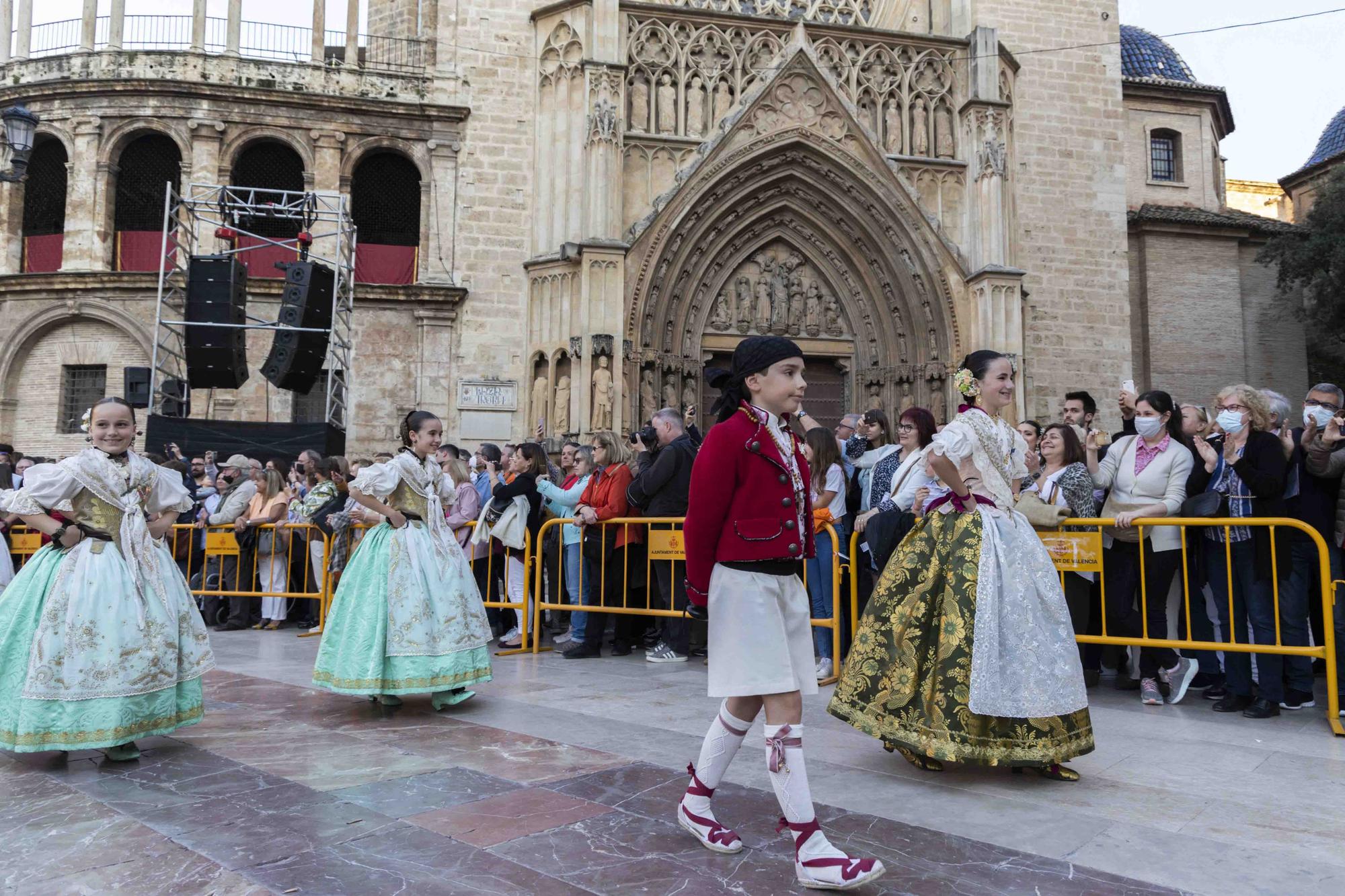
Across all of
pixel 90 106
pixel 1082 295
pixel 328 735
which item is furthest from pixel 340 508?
pixel 1082 295

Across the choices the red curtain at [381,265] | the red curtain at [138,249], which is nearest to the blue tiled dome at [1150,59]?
the red curtain at [381,265]

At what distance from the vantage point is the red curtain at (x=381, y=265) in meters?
18.2

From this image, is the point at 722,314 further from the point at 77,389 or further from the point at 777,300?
the point at 77,389

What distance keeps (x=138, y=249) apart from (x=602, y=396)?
9.45 metres

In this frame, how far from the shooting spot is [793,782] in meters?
3.34

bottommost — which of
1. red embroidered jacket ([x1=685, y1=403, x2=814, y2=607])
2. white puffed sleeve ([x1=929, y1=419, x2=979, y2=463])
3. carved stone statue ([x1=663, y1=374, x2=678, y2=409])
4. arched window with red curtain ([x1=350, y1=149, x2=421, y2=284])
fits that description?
red embroidered jacket ([x1=685, y1=403, x2=814, y2=607])

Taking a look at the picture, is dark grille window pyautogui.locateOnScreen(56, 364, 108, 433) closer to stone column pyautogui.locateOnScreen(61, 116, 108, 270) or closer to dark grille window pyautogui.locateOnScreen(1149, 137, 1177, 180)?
stone column pyautogui.locateOnScreen(61, 116, 108, 270)

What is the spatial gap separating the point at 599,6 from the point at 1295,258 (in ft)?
52.9

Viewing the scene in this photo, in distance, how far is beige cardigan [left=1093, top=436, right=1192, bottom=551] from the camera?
6.58 metres

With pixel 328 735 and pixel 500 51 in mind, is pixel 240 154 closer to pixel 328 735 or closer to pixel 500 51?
pixel 500 51

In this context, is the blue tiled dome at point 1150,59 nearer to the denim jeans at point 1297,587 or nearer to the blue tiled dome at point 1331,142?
the blue tiled dome at point 1331,142

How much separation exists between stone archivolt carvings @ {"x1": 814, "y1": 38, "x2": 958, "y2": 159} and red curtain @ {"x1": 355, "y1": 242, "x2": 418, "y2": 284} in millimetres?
8641

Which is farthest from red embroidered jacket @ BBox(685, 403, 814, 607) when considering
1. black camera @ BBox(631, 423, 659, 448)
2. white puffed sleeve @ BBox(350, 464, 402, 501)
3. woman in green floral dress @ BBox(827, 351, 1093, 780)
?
black camera @ BBox(631, 423, 659, 448)

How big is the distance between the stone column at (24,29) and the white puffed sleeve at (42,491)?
58.4 ft
